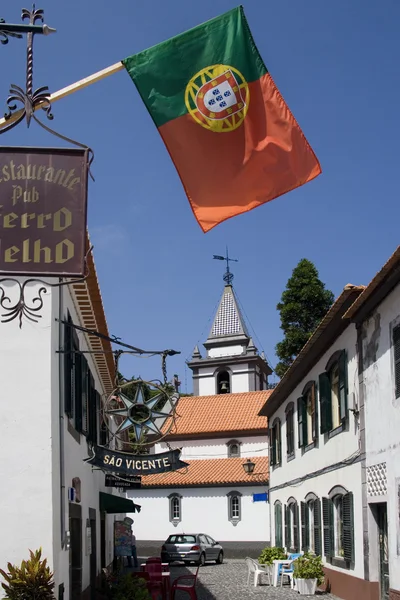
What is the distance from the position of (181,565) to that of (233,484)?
762cm

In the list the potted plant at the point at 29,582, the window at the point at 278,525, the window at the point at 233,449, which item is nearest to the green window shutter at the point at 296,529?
the window at the point at 278,525

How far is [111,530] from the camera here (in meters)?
25.9

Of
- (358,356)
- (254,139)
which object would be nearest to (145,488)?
(358,356)

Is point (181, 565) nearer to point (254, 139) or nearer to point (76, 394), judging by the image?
point (76, 394)

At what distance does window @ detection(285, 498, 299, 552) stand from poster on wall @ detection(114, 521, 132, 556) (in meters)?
5.20

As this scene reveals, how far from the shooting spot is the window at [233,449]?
1798 inches

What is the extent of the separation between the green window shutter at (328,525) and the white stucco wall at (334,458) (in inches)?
12.2

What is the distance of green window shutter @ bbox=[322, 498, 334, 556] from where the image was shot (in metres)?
19.1

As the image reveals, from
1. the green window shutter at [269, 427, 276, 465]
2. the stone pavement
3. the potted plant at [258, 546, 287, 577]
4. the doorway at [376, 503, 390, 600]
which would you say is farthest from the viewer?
the green window shutter at [269, 427, 276, 465]

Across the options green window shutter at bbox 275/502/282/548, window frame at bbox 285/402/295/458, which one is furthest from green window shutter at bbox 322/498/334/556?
green window shutter at bbox 275/502/282/548

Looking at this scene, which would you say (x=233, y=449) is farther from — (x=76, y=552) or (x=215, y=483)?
(x=76, y=552)

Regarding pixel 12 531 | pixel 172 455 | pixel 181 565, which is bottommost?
pixel 181 565

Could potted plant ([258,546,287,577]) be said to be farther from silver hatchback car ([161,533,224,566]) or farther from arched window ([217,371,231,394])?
arched window ([217,371,231,394])

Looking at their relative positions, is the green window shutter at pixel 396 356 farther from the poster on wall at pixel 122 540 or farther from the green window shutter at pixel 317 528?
the poster on wall at pixel 122 540
